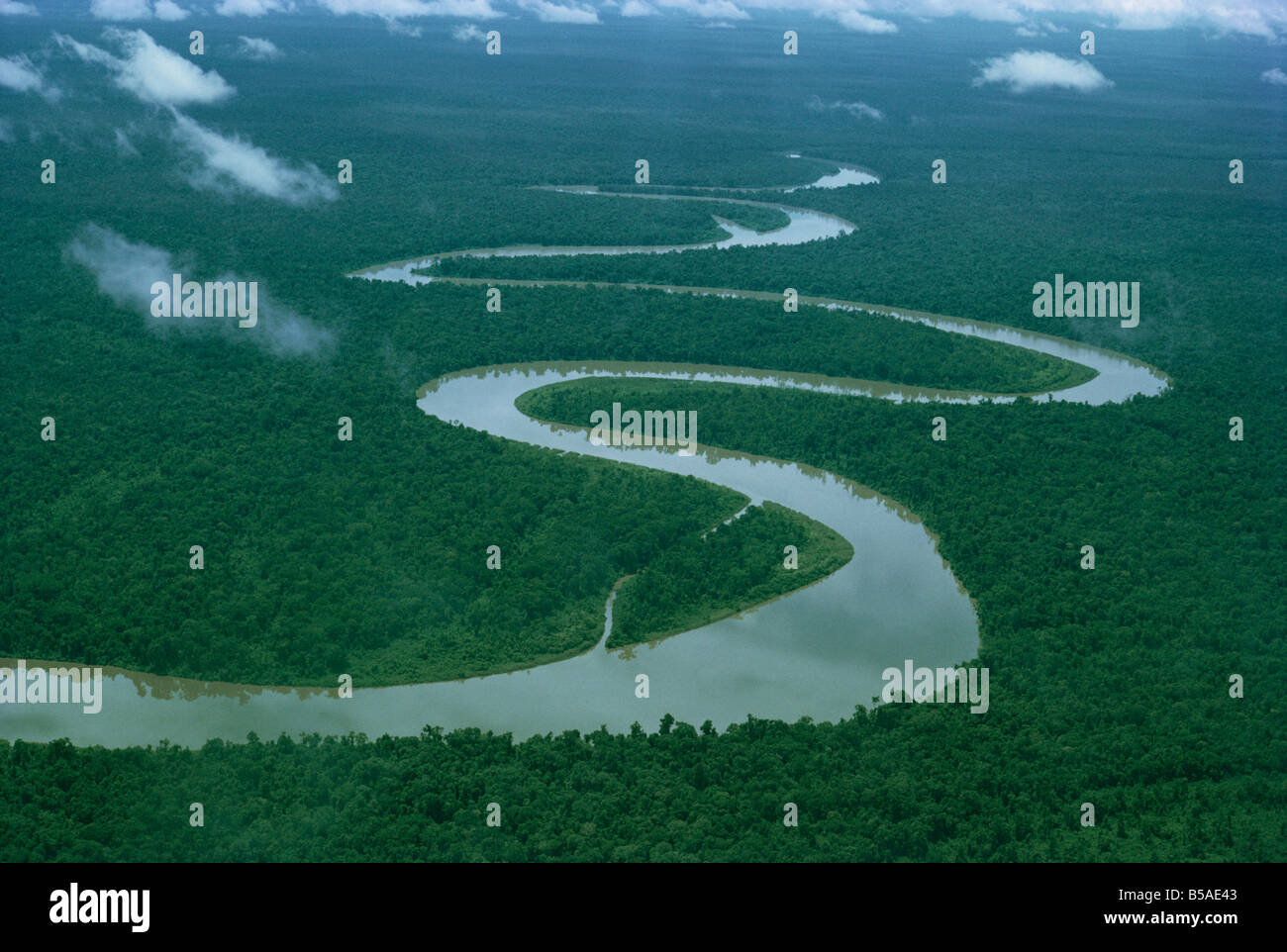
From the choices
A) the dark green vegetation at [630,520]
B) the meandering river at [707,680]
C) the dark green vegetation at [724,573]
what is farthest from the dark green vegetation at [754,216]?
the dark green vegetation at [724,573]

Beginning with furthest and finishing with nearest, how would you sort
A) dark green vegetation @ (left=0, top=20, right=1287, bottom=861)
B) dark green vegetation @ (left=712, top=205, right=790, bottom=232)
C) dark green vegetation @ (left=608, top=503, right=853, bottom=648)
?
dark green vegetation @ (left=712, top=205, right=790, bottom=232)
dark green vegetation @ (left=608, top=503, right=853, bottom=648)
dark green vegetation @ (left=0, top=20, right=1287, bottom=861)

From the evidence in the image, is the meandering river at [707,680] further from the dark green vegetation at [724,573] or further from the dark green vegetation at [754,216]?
the dark green vegetation at [754,216]

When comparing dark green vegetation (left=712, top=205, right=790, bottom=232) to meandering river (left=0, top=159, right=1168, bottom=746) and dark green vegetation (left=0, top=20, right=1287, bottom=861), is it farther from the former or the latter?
meandering river (left=0, top=159, right=1168, bottom=746)

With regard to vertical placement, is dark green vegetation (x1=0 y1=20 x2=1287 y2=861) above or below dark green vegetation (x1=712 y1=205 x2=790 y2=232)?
below

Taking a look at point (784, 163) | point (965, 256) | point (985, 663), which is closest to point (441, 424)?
point (985, 663)

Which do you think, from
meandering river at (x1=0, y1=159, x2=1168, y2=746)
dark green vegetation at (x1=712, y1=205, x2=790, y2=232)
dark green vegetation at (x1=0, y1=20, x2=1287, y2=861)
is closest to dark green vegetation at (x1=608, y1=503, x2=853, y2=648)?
meandering river at (x1=0, y1=159, x2=1168, y2=746)

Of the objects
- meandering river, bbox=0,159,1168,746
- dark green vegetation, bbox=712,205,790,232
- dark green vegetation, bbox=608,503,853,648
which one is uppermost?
dark green vegetation, bbox=712,205,790,232

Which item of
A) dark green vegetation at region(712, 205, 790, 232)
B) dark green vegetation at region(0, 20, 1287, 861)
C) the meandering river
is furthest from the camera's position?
dark green vegetation at region(712, 205, 790, 232)

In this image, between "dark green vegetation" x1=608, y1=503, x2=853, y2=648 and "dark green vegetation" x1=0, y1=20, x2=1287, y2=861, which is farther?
"dark green vegetation" x1=608, y1=503, x2=853, y2=648
